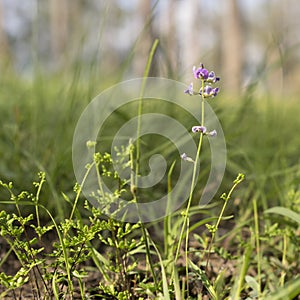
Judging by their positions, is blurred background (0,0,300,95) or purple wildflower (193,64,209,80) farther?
blurred background (0,0,300,95)

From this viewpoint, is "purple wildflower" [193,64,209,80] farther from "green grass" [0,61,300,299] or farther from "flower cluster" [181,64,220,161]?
"green grass" [0,61,300,299]

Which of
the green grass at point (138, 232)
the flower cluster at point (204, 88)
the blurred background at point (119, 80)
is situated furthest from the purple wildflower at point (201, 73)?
the blurred background at point (119, 80)

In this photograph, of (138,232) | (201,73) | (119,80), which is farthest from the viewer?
(119,80)

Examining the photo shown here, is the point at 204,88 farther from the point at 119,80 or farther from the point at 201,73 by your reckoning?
the point at 119,80

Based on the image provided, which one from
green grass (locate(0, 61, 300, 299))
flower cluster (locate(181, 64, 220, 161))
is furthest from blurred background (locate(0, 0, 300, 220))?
flower cluster (locate(181, 64, 220, 161))

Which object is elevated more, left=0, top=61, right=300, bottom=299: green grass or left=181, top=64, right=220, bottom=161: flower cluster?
left=181, top=64, right=220, bottom=161: flower cluster

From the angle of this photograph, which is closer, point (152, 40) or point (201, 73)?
point (201, 73)

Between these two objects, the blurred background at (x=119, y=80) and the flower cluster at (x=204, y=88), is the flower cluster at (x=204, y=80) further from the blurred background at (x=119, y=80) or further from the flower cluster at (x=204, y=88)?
the blurred background at (x=119, y=80)

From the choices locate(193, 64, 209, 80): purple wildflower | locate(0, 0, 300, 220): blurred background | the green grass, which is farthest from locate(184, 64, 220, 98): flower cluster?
locate(0, 0, 300, 220): blurred background

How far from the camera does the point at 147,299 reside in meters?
0.84

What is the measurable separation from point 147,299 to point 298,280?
372 millimetres

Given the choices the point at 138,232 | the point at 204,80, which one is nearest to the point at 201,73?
the point at 204,80

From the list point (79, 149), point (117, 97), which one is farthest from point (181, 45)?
point (117, 97)

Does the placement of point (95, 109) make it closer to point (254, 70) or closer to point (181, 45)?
point (181, 45)
